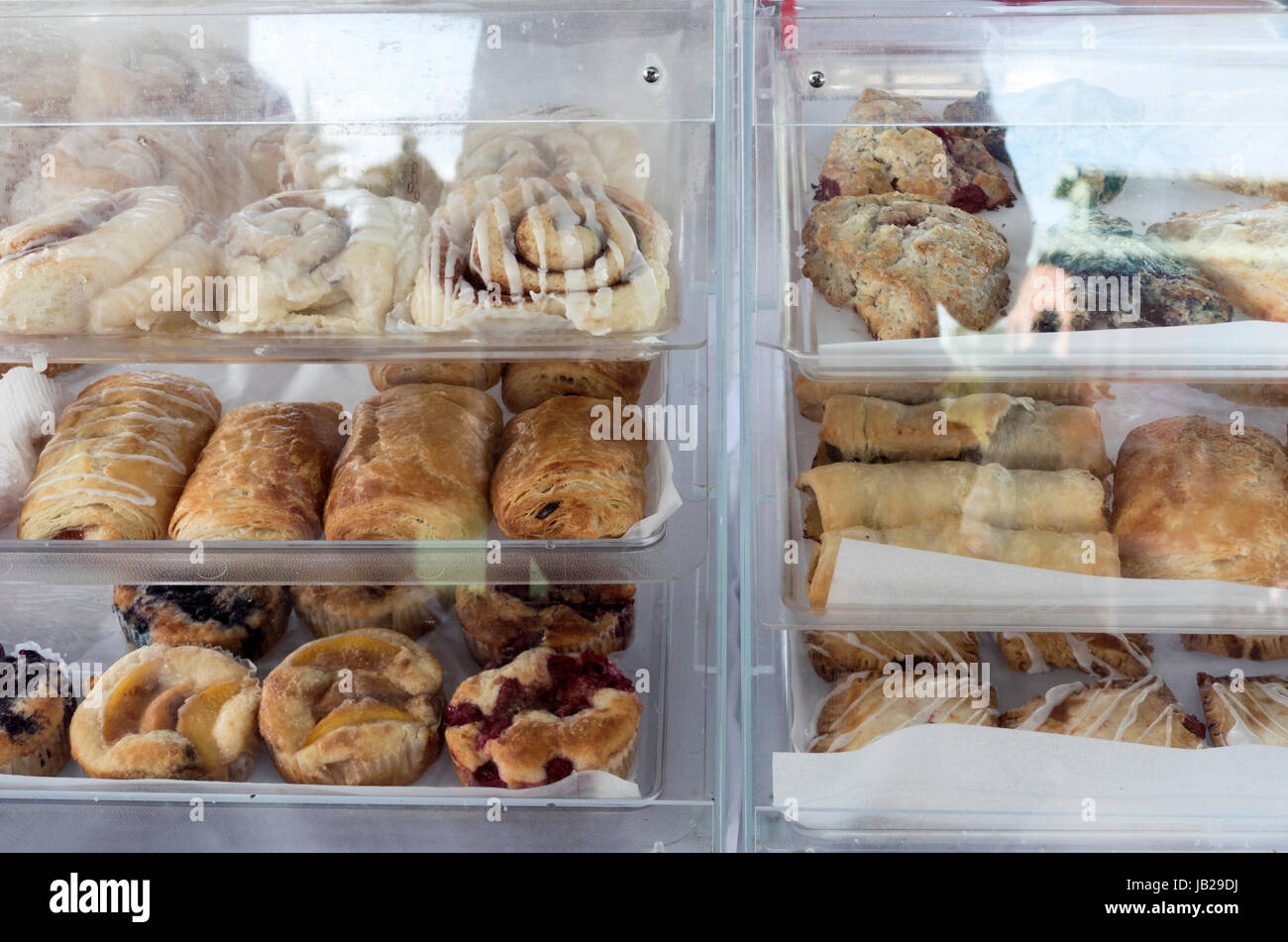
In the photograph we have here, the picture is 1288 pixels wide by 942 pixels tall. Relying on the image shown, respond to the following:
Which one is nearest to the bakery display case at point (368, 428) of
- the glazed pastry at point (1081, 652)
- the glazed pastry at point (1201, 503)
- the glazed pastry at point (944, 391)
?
the glazed pastry at point (944, 391)

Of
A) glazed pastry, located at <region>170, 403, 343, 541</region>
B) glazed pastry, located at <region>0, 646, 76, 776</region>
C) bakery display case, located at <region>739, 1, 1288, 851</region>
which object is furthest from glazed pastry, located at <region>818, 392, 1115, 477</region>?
glazed pastry, located at <region>0, 646, 76, 776</region>

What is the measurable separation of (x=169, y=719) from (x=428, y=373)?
30.6 inches

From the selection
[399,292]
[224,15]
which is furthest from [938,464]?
[224,15]

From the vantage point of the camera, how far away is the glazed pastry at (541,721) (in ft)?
5.52

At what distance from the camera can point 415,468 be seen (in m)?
1.73

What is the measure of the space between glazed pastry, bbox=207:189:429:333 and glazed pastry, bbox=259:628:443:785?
0.64m

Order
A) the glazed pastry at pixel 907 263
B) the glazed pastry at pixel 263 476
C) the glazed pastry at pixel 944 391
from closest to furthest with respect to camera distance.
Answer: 1. the glazed pastry at pixel 907 263
2. the glazed pastry at pixel 263 476
3. the glazed pastry at pixel 944 391

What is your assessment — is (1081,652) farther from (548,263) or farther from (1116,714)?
(548,263)

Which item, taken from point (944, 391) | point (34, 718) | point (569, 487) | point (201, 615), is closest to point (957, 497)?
point (944, 391)

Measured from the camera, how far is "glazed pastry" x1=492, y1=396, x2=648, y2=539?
5.45 feet

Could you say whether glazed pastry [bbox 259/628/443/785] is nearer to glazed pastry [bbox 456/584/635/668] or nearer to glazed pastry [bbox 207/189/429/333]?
glazed pastry [bbox 456/584/635/668]

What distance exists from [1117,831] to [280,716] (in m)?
1.42

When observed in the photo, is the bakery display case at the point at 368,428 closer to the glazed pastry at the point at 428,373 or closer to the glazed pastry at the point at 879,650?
the glazed pastry at the point at 428,373

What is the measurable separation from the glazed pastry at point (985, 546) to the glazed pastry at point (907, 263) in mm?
331
